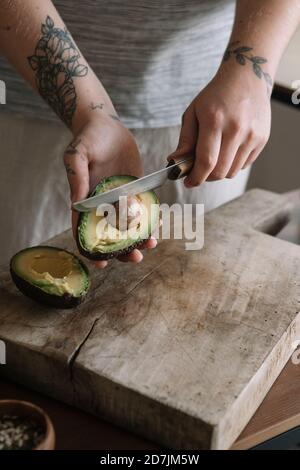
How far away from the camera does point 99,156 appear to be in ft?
3.89

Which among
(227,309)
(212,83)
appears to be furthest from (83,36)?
(227,309)

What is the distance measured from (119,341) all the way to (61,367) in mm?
88

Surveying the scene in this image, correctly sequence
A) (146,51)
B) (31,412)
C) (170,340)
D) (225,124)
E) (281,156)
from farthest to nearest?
(281,156) → (146,51) → (225,124) → (170,340) → (31,412)

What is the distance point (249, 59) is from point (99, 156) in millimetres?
285

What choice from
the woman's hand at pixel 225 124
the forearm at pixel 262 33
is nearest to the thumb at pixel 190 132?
the woman's hand at pixel 225 124

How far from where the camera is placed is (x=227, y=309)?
1.12m

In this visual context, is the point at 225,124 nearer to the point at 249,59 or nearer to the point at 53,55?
the point at 249,59

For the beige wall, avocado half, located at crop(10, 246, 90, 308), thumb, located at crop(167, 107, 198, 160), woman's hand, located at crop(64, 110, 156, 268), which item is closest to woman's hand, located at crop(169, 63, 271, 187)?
thumb, located at crop(167, 107, 198, 160)

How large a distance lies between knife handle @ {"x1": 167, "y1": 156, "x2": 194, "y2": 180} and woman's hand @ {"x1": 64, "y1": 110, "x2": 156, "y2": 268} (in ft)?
0.35

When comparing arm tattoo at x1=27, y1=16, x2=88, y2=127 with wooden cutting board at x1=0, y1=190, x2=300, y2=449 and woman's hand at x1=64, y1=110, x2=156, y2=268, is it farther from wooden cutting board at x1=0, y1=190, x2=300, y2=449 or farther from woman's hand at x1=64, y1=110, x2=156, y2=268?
wooden cutting board at x1=0, y1=190, x2=300, y2=449

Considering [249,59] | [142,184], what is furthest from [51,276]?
[249,59]

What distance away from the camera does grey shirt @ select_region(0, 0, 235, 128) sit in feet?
4.56

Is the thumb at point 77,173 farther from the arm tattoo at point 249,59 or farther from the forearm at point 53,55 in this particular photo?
the arm tattoo at point 249,59
